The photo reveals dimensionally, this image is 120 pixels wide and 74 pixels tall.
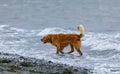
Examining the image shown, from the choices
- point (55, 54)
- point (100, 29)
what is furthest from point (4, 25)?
point (55, 54)

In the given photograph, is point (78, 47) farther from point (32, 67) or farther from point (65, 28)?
point (65, 28)

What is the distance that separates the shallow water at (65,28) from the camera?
1675cm

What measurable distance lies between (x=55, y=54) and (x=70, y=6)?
804 inches

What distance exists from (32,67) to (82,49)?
4.76m

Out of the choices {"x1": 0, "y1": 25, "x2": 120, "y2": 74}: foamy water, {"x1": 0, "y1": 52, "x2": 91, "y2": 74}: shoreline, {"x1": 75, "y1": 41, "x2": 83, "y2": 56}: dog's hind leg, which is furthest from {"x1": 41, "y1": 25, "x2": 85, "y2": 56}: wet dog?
{"x1": 0, "y1": 52, "x2": 91, "y2": 74}: shoreline

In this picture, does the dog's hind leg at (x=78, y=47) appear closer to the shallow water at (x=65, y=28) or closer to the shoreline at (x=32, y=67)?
the shallow water at (x=65, y=28)

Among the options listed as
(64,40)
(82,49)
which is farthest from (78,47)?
(82,49)

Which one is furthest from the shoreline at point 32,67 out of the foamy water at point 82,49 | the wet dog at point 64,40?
the wet dog at point 64,40

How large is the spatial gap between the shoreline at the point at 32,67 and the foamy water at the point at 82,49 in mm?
660

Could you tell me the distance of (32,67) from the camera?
46.8 ft

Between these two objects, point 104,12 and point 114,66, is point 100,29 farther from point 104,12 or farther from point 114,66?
point 114,66

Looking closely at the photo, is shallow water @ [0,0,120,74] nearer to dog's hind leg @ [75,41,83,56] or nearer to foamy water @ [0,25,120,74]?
foamy water @ [0,25,120,74]

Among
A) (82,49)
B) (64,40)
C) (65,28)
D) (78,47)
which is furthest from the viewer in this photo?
(65,28)

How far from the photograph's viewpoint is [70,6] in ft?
123
